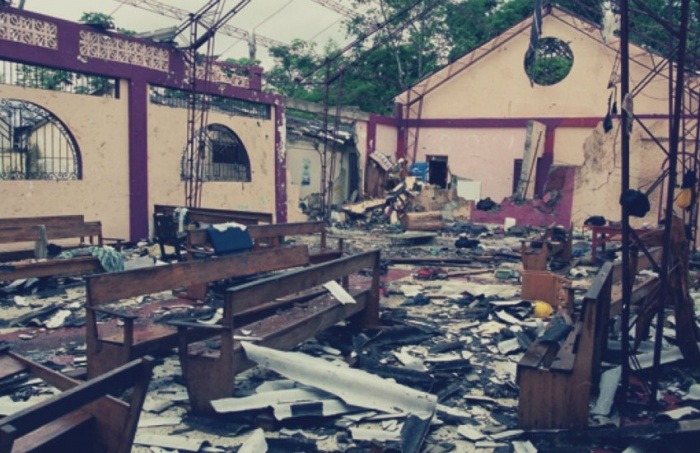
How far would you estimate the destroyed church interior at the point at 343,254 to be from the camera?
178 inches

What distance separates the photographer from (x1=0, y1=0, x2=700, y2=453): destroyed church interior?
4523 mm

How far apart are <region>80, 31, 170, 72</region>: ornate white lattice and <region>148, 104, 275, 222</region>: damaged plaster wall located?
3.38ft

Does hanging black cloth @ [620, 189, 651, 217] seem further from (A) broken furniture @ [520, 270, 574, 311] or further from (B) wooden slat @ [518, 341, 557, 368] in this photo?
(A) broken furniture @ [520, 270, 574, 311]

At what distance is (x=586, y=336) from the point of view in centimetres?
442

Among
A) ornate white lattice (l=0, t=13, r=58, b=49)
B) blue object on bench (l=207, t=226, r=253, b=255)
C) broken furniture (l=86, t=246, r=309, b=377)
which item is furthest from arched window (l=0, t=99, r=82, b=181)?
broken furniture (l=86, t=246, r=309, b=377)

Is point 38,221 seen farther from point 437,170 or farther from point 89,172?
point 437,170

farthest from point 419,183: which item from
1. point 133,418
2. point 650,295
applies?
point 133,418

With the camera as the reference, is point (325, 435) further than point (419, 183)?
No

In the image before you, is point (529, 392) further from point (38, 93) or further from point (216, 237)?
point (38, 93)

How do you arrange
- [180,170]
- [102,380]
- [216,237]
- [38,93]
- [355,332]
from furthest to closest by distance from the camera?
[180,170] < [38,93] < [216,237] < [355,332] < [102,380]

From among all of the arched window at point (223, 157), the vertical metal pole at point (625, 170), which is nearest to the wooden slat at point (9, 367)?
the vertical metal pole at point (625, 170)

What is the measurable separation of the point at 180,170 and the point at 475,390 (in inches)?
472

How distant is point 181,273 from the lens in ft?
19.2

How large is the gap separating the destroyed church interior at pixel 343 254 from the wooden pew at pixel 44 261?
0.12 feet
